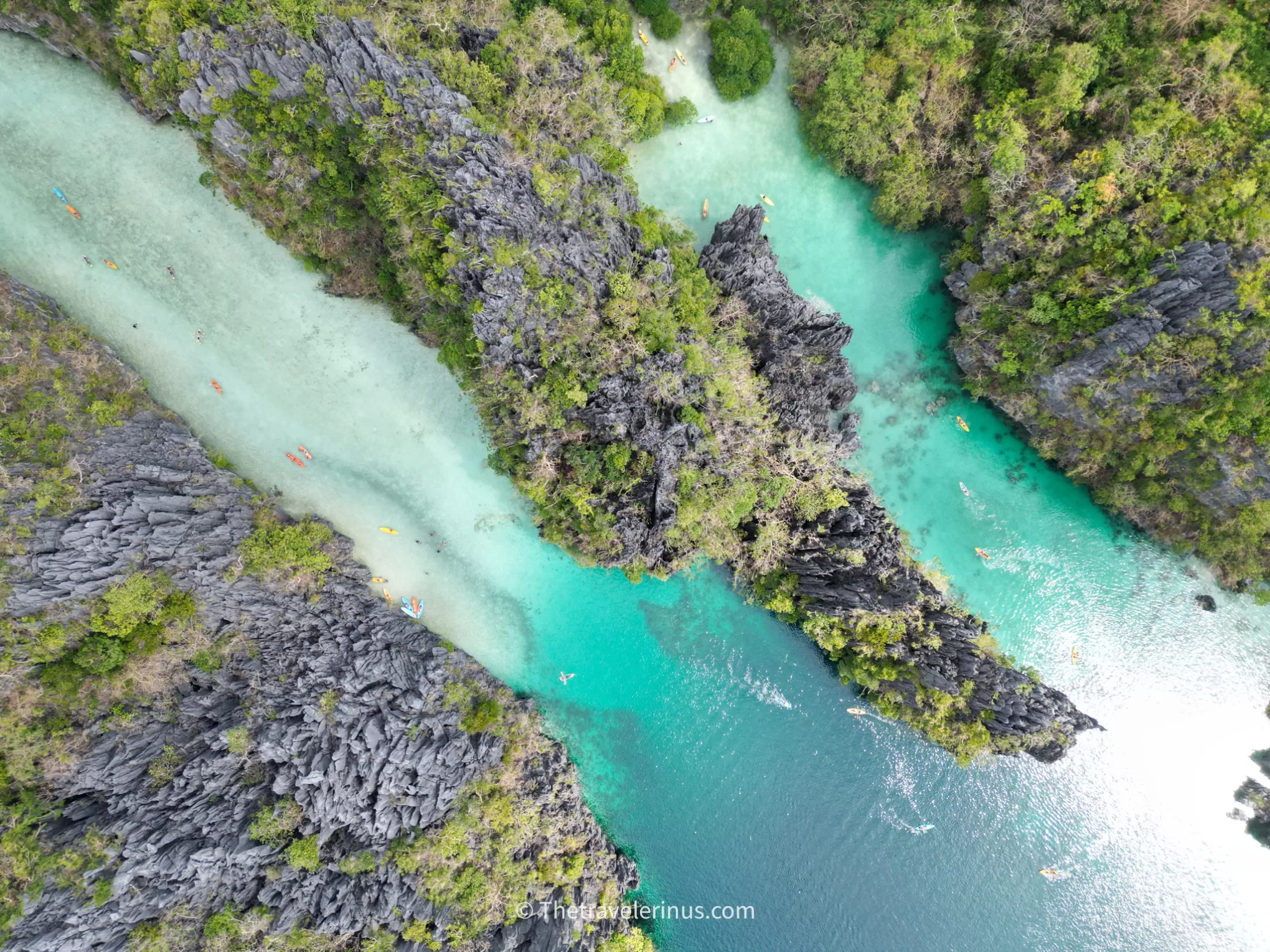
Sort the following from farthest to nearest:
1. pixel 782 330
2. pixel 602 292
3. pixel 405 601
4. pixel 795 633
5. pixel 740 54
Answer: pixel 795 633 → pixel 405 601 → pixel 782 330 → pixel 740 54 → pixel 602 292

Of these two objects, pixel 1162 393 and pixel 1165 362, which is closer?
pixel 1165 362

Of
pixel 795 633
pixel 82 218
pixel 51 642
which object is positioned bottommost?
pixel 51 642

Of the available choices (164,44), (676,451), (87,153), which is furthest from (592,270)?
(87,153)

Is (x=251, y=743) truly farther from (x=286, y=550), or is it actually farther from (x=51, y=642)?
(x=51, y=642)

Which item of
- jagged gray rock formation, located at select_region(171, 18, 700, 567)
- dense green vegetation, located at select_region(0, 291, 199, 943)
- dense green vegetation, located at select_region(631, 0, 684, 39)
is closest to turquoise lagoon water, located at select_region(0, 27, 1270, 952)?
dense green vegetation, located at select_region(631, 0, 684, 39)

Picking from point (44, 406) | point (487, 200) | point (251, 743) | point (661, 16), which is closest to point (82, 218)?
point (44, 406)

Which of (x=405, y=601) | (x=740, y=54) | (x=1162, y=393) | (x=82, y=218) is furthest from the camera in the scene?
(x=405, y=601)

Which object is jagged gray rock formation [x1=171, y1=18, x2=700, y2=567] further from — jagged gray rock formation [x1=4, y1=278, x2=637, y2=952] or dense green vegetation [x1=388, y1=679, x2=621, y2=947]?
dense green vegetation [x1=388, y1=679, x2=621, y2=947]
